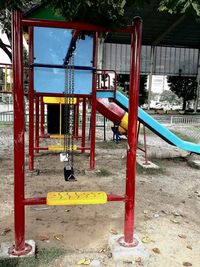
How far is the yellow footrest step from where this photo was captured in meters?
3.29

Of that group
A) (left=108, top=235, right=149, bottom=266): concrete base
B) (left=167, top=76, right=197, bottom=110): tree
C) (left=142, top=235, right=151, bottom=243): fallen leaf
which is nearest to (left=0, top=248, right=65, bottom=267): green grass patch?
(left=108, top=235, right=149, bottom=266): concrete base

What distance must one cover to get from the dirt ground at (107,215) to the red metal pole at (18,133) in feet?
1.15

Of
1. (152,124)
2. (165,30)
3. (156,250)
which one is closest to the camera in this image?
(156,250)

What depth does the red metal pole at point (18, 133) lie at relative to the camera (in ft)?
10.2

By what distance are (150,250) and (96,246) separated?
0.65 metres

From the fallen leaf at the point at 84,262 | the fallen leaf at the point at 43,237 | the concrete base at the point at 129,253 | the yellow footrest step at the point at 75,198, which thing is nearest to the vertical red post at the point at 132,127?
the concrete base at the point at 129,253

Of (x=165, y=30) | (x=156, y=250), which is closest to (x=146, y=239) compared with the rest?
(x=156, y=250)

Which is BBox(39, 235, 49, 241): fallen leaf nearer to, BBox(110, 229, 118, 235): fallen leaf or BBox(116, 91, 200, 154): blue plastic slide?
BBox(110, 229, 118, 235): fallen leaf

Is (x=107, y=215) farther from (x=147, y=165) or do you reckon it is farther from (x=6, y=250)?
(x=147, y=165)

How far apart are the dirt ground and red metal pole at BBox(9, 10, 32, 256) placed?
13.8 inches

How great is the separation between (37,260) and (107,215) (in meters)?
1.58

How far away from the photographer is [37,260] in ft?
10.9

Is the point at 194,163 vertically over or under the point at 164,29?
under

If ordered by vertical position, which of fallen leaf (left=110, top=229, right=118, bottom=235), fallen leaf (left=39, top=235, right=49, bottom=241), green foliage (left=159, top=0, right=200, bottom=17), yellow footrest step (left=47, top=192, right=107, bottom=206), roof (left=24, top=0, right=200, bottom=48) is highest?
roof (left=24, top=0, right=200, bottom=48)
